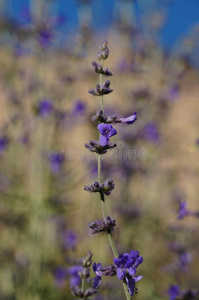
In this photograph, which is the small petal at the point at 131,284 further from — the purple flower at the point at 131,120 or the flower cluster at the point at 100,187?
the purple flower at the point at 131,120

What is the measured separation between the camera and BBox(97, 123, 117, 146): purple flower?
1499 mm

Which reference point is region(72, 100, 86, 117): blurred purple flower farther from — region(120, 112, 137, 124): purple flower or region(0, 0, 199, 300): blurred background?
region(120, 112, 137, 124): purple flower

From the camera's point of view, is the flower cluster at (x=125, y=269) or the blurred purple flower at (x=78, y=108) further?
the blurred purple flower at (x=78, y=108)

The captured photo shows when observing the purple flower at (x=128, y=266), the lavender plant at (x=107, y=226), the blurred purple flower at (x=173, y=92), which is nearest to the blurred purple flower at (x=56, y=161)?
the blurred purple flower at (x=173, y=92)

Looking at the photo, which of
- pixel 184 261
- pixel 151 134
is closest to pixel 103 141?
pixel 184 261

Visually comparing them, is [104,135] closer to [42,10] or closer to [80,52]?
[80,52]

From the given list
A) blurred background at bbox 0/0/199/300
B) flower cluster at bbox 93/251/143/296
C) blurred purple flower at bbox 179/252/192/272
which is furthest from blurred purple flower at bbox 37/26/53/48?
flower cluster at bbox 93/251/143/296

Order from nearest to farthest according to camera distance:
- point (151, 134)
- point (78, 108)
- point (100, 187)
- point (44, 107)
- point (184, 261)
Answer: point (100, 187) < point (184, 261) < point (44, 107) < point (78, 108) < point (151, 134)

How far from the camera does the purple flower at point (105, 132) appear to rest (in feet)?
4.92

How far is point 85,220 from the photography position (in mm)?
5211

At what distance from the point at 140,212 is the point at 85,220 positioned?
1.10m

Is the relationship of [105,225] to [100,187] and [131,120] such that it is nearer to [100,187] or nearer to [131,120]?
[100,187]

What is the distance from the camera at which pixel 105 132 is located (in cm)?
160

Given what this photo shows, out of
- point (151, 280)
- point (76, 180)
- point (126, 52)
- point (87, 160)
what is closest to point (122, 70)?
point (126, 52)
